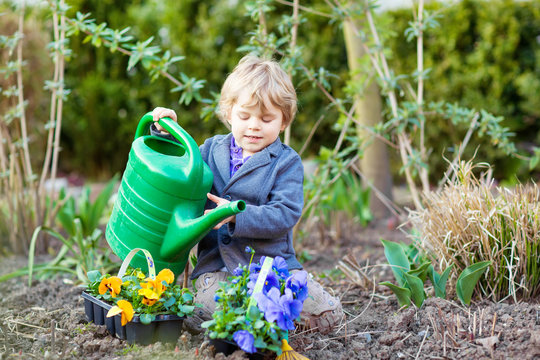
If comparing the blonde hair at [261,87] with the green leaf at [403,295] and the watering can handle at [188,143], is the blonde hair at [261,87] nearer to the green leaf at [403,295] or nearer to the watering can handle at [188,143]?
the watering can handle at [188,143]

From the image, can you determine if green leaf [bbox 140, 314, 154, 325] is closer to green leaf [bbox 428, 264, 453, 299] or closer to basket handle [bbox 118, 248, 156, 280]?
basket handle [bbox 118, 248, 156, 280]

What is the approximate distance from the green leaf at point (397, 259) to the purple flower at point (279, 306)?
2.39 feet

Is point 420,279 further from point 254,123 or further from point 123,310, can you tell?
point 123,310

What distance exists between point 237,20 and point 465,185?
4368 mm

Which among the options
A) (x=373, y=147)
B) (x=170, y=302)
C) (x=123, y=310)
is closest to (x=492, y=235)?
(x=170, y=302)

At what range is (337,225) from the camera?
A: 3.49 meters

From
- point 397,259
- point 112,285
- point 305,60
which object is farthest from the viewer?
point 305,60

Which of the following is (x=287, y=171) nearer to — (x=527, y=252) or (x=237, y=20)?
(x=527, y=252)

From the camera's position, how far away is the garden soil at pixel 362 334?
161 centimetres

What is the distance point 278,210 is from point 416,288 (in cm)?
57

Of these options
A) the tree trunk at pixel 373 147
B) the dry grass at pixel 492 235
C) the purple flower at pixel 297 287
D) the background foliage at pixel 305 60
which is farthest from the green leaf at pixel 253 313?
the background foliage at pixel 305 60

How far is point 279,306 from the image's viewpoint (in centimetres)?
147

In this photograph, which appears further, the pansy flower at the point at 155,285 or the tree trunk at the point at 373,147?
the tree trunk at the point at 373,147

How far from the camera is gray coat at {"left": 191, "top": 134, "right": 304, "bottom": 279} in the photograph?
1.78 meters
